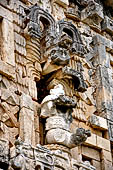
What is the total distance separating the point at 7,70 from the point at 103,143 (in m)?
2.23

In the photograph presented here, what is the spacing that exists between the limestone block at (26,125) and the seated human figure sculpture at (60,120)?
277 millimetres

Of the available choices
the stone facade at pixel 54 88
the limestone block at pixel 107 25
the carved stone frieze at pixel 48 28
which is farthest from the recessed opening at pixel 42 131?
the limestone block at pixel 107 25

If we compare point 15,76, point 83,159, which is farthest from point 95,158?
point 15,76

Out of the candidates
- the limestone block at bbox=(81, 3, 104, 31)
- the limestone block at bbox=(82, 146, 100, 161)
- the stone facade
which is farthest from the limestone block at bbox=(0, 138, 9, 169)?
the limestone block at bbox=(81, 3, 104, 31)

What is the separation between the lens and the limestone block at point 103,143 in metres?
10.9

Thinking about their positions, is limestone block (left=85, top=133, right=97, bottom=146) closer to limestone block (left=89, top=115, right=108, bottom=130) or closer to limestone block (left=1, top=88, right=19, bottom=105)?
limestone block (left=89, top=115, right=108, bottom=130)

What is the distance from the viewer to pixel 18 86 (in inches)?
396

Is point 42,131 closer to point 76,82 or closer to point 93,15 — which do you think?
point 76,82

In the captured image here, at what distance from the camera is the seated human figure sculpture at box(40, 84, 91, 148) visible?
31.7 ft

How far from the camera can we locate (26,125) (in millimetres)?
9586

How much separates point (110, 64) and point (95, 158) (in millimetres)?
2464

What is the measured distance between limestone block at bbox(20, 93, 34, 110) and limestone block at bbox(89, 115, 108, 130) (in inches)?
58.5

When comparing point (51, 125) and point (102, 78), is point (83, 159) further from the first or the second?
point (102, 78)

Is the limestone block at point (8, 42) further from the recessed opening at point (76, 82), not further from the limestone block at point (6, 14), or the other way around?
the recessed opening at point (76, 82)
